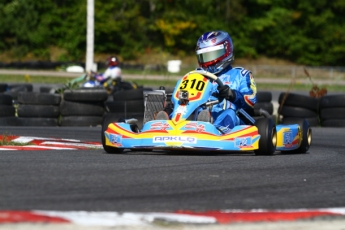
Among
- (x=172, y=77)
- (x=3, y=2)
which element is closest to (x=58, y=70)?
(x=172, y=77)

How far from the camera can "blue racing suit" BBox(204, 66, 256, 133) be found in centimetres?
730

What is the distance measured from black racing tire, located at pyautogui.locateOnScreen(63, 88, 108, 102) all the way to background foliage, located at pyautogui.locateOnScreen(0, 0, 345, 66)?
28.3 metres

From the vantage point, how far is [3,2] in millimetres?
41281

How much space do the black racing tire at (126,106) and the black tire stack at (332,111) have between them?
2.94m

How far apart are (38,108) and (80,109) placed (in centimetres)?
66

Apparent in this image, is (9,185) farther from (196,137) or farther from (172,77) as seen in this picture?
(172,77)

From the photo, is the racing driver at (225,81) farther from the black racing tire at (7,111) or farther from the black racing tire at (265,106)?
the black racing tire at (265,106)

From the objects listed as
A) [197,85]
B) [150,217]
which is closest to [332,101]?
[197,85]

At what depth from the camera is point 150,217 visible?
143 inches

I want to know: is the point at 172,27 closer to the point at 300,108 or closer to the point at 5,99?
the point at 300,108

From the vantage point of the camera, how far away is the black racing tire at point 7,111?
1175 centimetres

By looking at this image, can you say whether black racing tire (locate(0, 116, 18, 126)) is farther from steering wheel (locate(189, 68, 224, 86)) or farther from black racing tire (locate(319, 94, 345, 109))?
steering wheel (locate(189, 68, 224, 86))

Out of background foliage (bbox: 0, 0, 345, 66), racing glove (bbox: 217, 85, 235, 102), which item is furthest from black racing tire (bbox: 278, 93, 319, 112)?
background foliage (bbox: 0, 0, 345, 66)

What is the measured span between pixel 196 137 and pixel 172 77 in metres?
25.9
